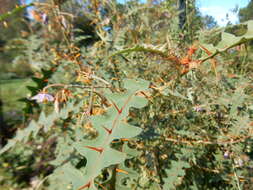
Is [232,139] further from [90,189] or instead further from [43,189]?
[43,189]

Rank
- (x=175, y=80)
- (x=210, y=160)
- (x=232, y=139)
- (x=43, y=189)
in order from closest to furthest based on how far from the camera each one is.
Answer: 1. (x=175, y=80)
2. (x=232, y=139)
3. (x=210, y=160)
4. (x=43, y=189)

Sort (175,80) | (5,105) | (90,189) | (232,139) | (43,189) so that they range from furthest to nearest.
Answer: (5,105) → (43,189) → (232,139) → (175,80) → (90,189)

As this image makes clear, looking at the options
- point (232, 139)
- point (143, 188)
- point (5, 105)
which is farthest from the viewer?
point (5, 105)

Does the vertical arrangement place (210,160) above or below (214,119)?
below

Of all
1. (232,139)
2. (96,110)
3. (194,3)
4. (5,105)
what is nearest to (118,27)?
(194,3)

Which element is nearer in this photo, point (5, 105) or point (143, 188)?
point (143, 188)

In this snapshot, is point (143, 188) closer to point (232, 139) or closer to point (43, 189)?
point (232, 139)

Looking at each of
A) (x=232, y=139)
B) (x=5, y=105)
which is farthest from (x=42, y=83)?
(x=5, y=105)

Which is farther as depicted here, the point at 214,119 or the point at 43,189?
the point at 43,189

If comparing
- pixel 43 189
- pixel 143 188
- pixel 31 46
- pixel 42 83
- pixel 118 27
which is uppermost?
pixel 118 27
